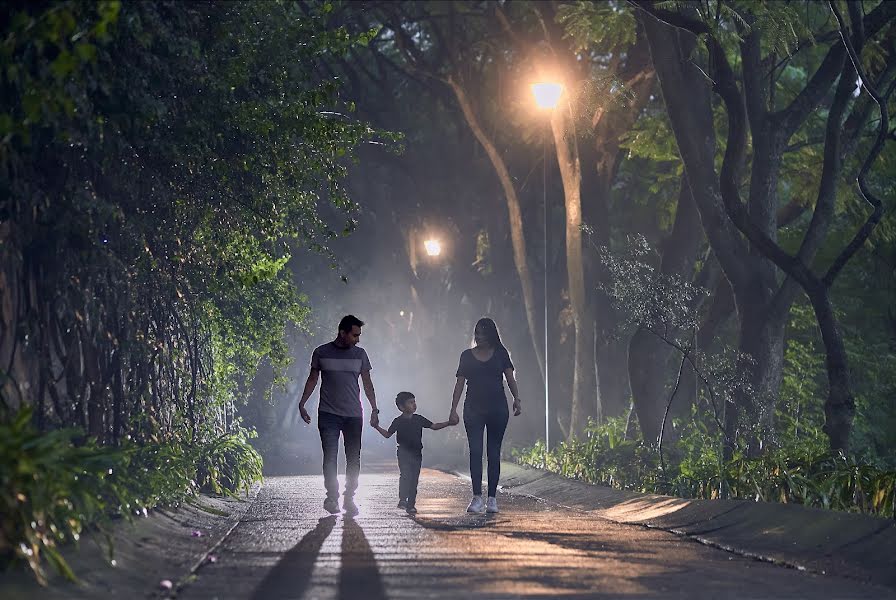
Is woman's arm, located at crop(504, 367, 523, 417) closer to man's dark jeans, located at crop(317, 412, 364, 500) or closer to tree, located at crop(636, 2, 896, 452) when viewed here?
man's dark jeans, located at crop(317, 412, 364, 500)

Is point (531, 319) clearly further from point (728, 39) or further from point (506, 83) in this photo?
point (728, 39)

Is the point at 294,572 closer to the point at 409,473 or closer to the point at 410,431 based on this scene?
the point at 409,473

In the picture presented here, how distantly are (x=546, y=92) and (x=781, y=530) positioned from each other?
36.7ft

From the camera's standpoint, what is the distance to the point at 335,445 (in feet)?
46.2

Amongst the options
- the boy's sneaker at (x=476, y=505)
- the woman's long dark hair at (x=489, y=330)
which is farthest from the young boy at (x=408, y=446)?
the woman's long dark hair at (x=489, y=330)

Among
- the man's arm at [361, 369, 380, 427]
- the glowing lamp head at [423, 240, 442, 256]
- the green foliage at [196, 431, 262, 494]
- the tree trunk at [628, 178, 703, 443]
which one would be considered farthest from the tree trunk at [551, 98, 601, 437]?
the glowing lamp head at [423, 240, 442, 256]

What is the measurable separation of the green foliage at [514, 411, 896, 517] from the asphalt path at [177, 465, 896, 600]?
55.9 inches

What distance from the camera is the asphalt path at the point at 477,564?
8133mm

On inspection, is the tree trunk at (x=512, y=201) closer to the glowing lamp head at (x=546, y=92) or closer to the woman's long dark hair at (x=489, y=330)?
the glowing lamp head at (x=546, y=92)

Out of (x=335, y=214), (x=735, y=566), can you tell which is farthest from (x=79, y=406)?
(x=335, y=214)

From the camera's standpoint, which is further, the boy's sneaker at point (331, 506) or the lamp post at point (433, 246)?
the lamp post at point (433, 246)

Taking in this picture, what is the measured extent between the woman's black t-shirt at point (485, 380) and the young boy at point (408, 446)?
77 cm

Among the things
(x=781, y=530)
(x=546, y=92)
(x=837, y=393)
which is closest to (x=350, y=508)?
(x=781, y=530)

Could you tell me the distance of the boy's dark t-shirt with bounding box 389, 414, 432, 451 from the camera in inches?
638
